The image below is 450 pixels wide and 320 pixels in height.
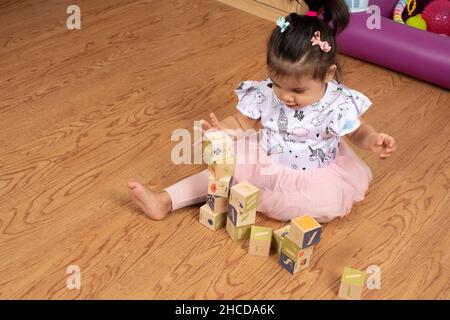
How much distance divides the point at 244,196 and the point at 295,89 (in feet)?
0.81

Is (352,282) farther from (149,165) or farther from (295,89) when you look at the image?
(149,165)

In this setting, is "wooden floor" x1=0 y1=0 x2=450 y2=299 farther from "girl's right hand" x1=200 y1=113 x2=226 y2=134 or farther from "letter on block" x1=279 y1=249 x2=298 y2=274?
"girl's right hand" x1=200 y1=113 x2=226 y2=134

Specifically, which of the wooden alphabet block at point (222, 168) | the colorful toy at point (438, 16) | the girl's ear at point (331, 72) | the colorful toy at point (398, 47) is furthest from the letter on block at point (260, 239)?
the colorful toy at point (438, 16)

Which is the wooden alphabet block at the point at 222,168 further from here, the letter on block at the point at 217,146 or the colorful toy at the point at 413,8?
the colorful toy at the point at 413,8

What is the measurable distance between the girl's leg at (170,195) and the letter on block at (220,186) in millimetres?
107

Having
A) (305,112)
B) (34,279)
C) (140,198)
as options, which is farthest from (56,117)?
(305,112)

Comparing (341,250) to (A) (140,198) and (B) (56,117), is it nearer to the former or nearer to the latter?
(A) (140,198)

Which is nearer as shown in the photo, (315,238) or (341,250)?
(315,238)

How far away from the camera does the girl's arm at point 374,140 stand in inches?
48.9

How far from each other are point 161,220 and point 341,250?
1.29 feet

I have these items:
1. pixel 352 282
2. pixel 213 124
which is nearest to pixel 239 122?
pixel 213 124

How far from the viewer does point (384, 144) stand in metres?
1.25

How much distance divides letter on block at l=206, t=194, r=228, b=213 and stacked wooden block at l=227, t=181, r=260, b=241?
2 centimetres
